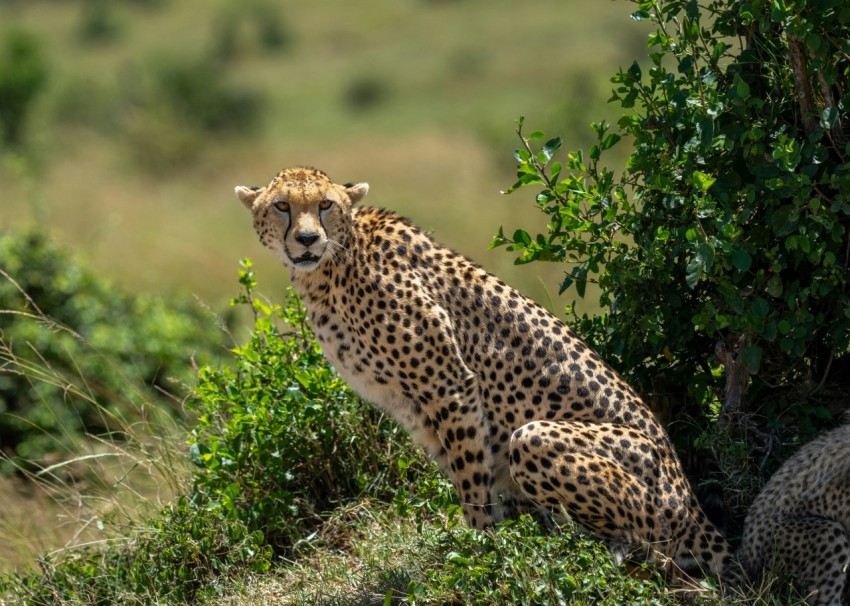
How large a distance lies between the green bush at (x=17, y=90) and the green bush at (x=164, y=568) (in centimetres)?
1730

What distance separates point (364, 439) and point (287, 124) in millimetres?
25456

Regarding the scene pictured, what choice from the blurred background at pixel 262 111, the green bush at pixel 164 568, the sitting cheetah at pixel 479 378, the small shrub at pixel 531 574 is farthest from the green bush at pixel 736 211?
the blurred background at pixel 262 111

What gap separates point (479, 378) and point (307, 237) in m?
0.84

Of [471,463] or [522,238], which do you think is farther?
[522,238]

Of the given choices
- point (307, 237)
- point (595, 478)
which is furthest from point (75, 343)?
point (595, 478)

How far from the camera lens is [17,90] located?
21438 mm

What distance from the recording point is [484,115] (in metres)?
27.7

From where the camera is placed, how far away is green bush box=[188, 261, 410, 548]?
500cm

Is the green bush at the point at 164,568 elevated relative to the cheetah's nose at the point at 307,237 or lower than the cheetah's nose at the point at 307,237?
lower

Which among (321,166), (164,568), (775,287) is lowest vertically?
(164,568)

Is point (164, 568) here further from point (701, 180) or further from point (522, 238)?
point (701, 180)

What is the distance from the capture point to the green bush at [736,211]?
13.7 feet

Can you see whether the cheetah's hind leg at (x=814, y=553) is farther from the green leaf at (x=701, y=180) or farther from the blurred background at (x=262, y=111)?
the blurred background at (x=262, y=111)

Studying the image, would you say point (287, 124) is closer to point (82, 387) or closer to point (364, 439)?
point (82, 387)
